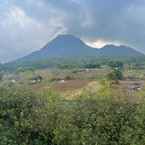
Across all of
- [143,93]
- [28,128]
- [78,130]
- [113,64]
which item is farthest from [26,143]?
[113,64]

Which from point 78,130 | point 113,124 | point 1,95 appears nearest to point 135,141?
point 113,124

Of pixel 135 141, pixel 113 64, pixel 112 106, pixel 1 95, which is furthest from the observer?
pixel 113 64

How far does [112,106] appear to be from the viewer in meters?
24.2

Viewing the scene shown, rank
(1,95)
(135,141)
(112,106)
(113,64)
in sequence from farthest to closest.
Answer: (113,64) → (1,95) → (112,106) → (135,141)

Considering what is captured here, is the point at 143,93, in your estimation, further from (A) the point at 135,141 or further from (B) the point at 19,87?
(B) the point at 19,87

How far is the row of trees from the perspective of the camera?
23219mm

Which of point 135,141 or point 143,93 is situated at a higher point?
point 143,93

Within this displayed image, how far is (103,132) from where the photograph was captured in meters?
23.7

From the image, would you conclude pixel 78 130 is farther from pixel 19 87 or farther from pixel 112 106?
pixel 19 87

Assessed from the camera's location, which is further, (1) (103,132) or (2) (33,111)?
(2) (33,111)

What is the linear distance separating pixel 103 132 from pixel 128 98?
227 cm

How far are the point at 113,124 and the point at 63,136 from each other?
2617 mm

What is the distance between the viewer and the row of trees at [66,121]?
2322 centimetres

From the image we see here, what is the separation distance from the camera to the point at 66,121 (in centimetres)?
2425
